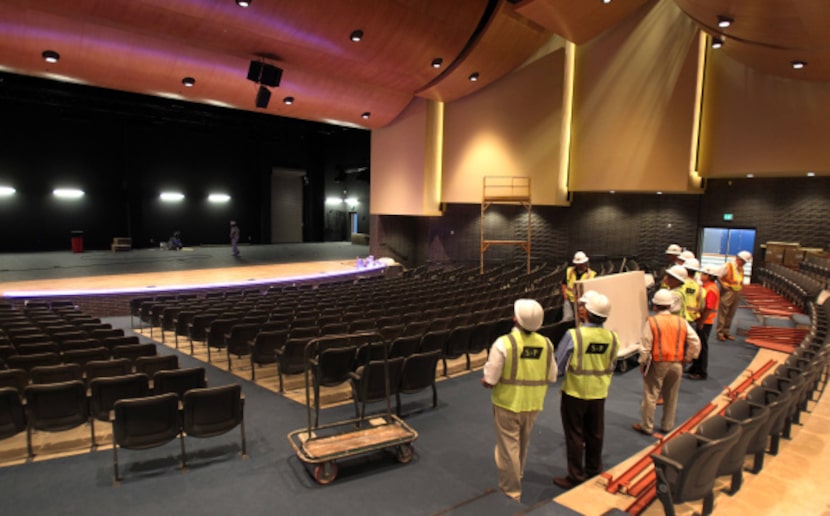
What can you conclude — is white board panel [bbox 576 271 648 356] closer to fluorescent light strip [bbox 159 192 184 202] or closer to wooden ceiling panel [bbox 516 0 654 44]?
wooden ceiling panel [bbox 516 0 654 44]

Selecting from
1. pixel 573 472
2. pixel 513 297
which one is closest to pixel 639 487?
pixel 573 472

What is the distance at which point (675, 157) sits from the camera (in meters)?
14.8

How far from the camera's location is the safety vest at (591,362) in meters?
4.30

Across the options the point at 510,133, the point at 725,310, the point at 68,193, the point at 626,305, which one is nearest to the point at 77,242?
the point at 68,193

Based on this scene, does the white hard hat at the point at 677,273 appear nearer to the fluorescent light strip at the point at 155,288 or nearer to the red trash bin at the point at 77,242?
the fluorescent light strip at the point at 155,288

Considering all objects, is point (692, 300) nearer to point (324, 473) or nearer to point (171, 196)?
point (324, 473)

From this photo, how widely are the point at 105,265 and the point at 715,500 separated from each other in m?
20.5

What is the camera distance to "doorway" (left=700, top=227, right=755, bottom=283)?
52.4 ft

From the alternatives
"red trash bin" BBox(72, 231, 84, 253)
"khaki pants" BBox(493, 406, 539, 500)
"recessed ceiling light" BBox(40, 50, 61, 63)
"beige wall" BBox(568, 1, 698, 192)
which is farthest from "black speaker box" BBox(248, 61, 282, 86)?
"red trash bin" BBox(72, 231, 84, 253)

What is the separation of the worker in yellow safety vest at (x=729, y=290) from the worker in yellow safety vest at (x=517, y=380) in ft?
23.8

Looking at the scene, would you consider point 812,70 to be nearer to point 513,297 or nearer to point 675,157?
point 675,157

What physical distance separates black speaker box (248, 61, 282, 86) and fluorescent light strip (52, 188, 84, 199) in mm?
13967

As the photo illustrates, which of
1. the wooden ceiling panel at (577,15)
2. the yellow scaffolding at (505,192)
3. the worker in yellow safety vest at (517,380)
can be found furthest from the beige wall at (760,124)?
the worker in yellow safety vest at (517,380)

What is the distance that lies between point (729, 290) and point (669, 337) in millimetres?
5517
